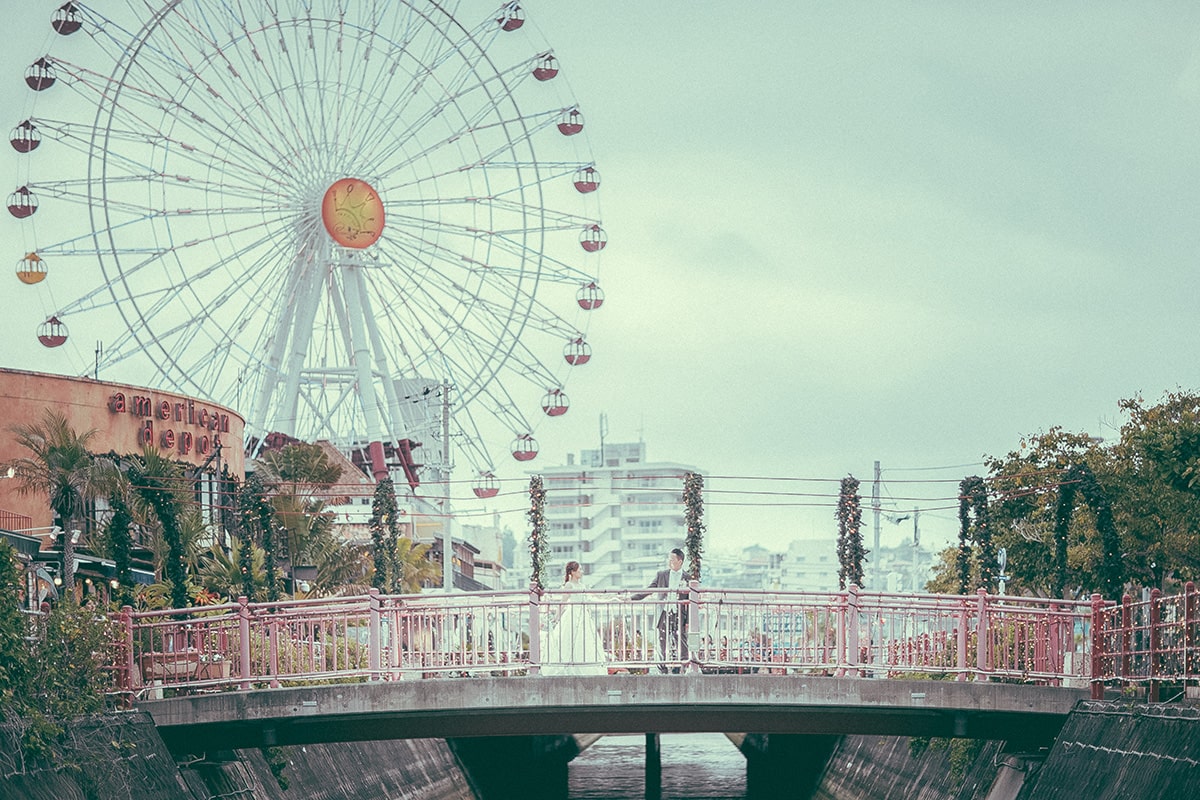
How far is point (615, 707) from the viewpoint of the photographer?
24.3 metres

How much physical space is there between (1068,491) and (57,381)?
2489cm

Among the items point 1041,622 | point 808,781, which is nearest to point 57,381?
point 808,781

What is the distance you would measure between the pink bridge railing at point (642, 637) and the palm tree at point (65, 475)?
405 inches

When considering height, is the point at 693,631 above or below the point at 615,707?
above

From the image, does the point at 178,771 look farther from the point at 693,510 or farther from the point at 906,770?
the point at 693,510

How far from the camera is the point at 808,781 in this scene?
155ft

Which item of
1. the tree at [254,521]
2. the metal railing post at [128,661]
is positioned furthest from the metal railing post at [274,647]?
the tree at [254,521]

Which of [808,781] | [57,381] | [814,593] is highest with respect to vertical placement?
[57,381]

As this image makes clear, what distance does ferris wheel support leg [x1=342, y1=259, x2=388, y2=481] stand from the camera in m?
52.5

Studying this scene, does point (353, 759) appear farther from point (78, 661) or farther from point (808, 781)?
point (808, 781)

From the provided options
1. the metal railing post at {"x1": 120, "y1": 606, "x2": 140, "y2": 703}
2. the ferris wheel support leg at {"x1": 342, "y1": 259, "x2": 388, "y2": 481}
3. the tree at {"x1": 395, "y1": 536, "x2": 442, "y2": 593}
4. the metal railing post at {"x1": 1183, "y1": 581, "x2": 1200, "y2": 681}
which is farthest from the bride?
the tree at {"x1": 395, "y1": 536, "x2": 442, "y2": 593}

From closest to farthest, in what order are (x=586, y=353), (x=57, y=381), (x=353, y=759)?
(x=353, y=759) < (x=57, y=381) < (x=586, y=353)

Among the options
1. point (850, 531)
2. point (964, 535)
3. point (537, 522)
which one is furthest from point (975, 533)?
point (537, 522)

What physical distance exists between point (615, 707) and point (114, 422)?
2673 cm
